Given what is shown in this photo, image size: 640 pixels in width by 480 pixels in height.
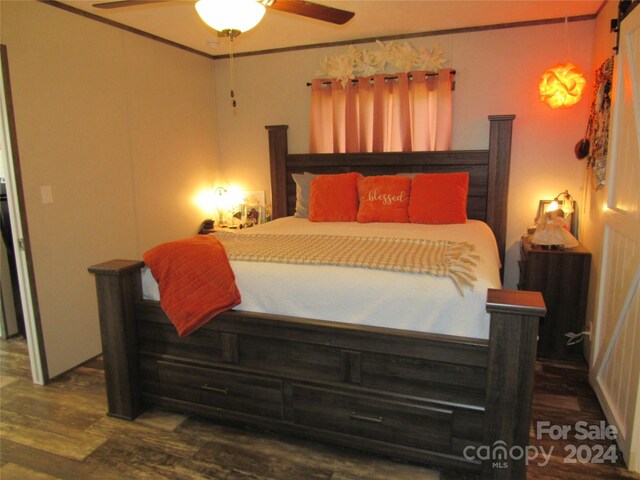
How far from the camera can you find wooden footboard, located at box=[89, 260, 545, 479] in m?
1.62

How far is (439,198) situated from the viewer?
3.16 meters

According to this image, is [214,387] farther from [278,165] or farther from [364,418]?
[278,165]

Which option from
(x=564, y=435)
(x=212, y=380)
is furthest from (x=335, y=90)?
(x=564, y=435)

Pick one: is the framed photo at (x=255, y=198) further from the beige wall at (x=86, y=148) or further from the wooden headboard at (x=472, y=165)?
the beige wall at (x=86, y=148)

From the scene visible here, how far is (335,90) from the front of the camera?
3848 mm

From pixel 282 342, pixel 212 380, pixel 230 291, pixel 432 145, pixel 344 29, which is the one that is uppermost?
pixel 344 29

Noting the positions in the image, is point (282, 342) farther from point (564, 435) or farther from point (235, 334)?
point (564, 435)

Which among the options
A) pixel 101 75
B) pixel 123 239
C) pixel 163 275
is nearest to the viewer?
pixel 163 275

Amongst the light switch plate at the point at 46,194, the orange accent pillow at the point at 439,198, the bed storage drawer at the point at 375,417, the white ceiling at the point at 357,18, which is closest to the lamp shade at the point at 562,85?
the white ceiling at the point at 357,18

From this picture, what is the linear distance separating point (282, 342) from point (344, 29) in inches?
106

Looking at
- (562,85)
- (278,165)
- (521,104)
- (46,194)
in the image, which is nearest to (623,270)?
(562,85)

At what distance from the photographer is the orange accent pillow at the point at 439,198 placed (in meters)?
3.13

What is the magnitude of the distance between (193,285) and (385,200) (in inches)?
68.3

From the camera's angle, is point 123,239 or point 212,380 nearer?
point 212,380
